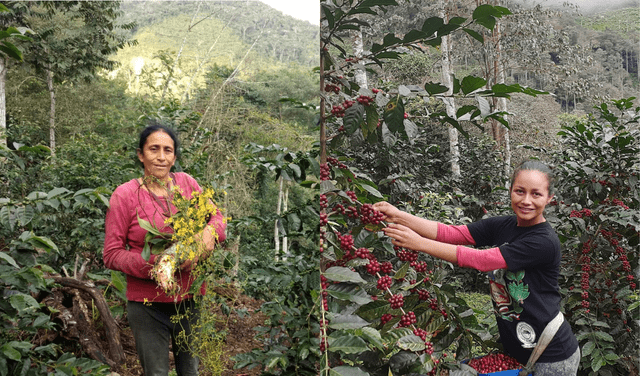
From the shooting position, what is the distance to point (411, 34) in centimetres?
122

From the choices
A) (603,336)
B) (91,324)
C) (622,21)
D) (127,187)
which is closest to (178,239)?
(127,187)

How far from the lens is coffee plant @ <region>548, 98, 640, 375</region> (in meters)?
2.42

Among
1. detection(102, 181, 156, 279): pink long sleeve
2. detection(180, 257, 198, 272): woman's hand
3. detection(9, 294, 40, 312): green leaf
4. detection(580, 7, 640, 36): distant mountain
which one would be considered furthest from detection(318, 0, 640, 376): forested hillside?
detection(580, 7, 640, 36): distant mountain

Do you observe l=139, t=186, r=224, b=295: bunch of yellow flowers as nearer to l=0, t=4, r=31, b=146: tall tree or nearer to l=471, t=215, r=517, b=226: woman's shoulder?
l=0, t=4, r=31, b=146: tall tree

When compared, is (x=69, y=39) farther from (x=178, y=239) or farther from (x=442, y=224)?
(x=442, y=224)

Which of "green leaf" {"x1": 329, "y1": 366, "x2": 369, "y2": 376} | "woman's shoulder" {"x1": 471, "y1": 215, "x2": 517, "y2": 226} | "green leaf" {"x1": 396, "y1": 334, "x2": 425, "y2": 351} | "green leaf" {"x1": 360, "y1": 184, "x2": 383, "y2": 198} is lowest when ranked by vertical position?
"green leaf" {"x1": 329, "y1": 366, "x2": 369, "y2": 376}

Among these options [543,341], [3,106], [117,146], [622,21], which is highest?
[622,21]

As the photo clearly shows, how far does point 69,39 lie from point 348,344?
101 cm

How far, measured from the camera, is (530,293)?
1.50m

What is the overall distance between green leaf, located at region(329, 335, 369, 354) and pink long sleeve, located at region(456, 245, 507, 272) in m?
0.54

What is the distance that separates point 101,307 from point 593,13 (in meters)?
10.6

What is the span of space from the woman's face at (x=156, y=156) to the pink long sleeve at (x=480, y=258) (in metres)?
0.90

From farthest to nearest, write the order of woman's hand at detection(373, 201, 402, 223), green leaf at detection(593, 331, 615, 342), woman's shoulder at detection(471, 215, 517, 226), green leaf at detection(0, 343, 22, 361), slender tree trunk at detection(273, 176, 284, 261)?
green leaf at detection(593, 331, 615, 342) → woman's shoulder at detection(471, 215, 517, 226) → woman's hand at detection(373, 201, 402, 223) → slender tree trunk at detection(273, 176, 284, 261) → green leaf at detection(0, 343, 22, 361)

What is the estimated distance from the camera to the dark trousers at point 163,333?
3.46ft
